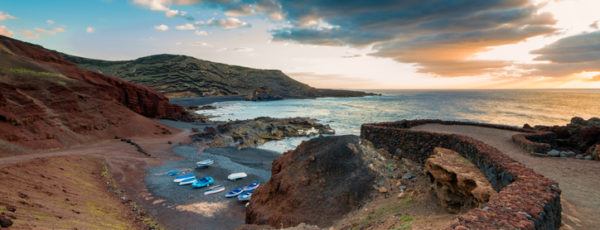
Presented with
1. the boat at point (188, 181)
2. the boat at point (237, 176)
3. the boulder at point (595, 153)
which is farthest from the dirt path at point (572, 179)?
the boat at point (188, 181)

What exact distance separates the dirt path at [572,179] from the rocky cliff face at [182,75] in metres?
115

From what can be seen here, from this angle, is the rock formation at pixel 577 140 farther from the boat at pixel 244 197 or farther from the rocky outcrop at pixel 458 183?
the boat at pixel 244 197

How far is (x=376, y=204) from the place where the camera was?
9.68m

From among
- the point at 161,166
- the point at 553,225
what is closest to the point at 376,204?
the point at 553,225

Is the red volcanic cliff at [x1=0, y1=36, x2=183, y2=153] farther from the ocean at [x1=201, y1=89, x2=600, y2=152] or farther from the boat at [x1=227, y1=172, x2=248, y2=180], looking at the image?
the ocean at [x1=201, y1=89, x2=600, y2=152]

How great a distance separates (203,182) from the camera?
57.1ft

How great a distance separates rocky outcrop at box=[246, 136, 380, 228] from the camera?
10.3m

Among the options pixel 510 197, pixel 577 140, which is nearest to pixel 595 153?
pixel 577 140

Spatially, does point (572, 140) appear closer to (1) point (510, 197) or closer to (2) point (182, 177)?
(1) point (510, 197)

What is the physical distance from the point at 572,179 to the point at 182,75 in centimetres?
12979

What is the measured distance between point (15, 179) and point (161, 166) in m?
10.5

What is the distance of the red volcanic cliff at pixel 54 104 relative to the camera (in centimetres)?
2046

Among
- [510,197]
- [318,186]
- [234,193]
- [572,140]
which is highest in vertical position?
[510,197]

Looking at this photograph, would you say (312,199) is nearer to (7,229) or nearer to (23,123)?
(7,229)
